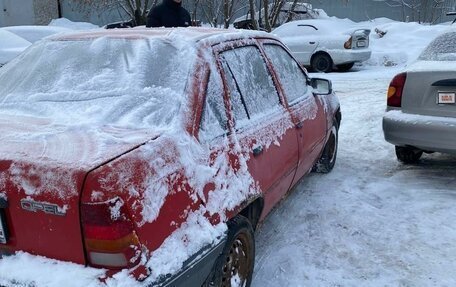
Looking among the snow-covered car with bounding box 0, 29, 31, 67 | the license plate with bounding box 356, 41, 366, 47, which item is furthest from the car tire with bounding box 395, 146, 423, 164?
the license plate with bounding box 356, 41, 366, 47

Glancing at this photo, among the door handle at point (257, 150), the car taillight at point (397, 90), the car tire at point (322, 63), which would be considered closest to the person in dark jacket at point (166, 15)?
the car taillight at point (397, 90)

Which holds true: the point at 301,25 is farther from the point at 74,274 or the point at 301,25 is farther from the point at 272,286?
the point at 74,274

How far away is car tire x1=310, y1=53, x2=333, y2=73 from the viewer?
1369 centimetres

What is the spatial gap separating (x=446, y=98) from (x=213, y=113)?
265cm

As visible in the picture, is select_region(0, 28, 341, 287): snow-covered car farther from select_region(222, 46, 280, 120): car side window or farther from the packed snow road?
the packed snow road

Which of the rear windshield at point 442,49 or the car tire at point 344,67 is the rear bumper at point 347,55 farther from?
the rear windshield at point 442,49

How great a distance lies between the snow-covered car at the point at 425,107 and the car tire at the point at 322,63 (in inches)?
346

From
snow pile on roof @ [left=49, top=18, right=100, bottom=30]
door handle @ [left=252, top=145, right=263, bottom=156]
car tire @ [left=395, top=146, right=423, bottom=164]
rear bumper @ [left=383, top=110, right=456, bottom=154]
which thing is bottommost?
car tire @ [left=395, top=146, right=423, bottom=164]

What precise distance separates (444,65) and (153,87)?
304 centimetres

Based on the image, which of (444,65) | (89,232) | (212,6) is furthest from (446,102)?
(212,6)

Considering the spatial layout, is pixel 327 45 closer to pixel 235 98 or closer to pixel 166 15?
pixel 166 15

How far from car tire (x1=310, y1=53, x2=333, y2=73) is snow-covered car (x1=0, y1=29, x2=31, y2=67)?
7345 mm

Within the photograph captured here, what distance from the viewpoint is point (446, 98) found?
4.44 meters

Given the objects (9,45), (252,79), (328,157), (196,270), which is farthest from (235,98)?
(9,45)
